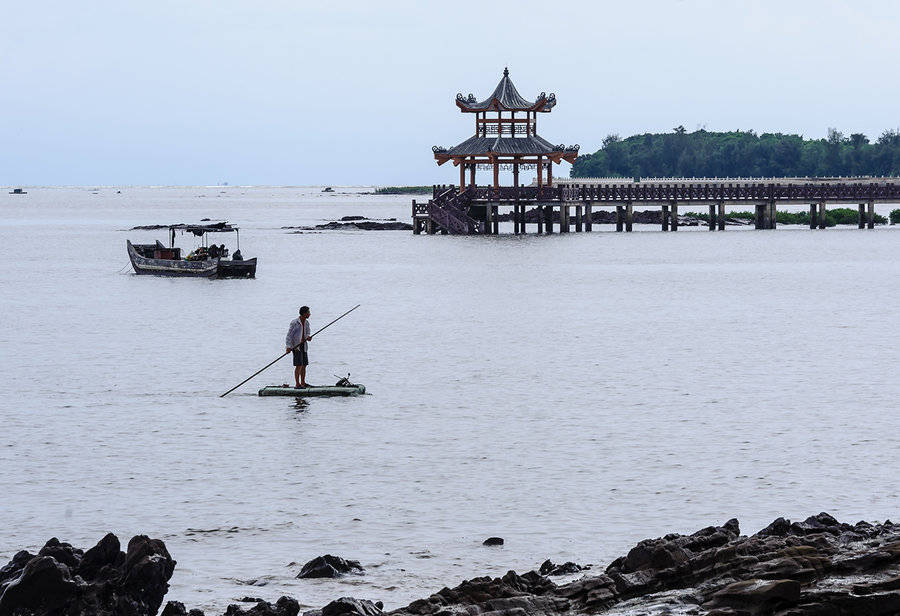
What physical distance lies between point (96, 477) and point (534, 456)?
218 inches

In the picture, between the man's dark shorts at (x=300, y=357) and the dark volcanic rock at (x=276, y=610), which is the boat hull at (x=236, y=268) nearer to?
the man's dark shorts at (x=300, y=357)

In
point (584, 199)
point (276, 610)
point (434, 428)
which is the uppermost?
point (584, 199)

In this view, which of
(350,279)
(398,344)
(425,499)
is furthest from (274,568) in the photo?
(350,279)

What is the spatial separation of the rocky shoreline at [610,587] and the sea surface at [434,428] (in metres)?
0.96

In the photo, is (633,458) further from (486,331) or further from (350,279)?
(350,279)

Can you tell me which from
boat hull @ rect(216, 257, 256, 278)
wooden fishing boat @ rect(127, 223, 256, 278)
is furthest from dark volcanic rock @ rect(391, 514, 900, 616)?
boat hull @ rect(216, 257, 256, 278)

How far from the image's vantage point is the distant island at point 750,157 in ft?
549

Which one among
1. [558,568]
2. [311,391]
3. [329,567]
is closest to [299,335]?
[311,391]

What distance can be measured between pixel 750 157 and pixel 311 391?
16264 centimetres

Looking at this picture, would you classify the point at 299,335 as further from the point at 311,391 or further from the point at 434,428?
the point at 434,428

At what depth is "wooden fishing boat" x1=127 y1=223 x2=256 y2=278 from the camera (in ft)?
167

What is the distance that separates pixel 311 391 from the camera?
21844 millimetres

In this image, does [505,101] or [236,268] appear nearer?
[236,268]

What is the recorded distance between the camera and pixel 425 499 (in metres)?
15.0
